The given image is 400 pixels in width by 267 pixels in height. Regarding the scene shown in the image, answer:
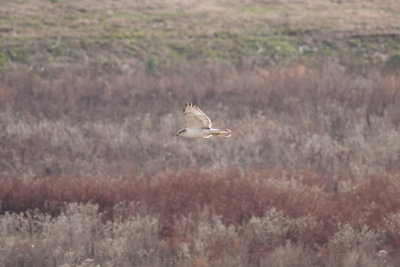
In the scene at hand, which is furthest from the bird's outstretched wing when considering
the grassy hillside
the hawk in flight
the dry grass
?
the grassy hillside

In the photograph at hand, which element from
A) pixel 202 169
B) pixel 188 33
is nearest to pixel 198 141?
pixel 202 169

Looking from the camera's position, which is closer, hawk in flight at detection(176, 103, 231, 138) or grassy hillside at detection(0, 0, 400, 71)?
hawk in flight at detection(176, 103, 231, 138)

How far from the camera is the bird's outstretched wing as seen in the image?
19.8ft

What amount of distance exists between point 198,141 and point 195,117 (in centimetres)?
1068

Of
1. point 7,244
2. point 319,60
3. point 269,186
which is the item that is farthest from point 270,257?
point 319,60

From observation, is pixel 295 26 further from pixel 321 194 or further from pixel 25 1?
pixel 321 194

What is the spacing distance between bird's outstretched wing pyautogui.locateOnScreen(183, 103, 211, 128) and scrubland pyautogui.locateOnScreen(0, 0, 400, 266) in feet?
14.5

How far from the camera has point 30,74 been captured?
67.2 ft

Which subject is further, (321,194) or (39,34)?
(39,34)

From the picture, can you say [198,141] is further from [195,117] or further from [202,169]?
[195,117]

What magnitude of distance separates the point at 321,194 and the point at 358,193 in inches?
31.7

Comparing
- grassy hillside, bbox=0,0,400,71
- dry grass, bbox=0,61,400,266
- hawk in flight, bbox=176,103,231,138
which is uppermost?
hawk in flight, bbox=176,103,231,138

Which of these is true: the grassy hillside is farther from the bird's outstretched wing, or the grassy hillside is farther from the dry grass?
the bird's outstretched wing

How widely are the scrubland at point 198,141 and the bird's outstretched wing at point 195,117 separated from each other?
14.5 feet
